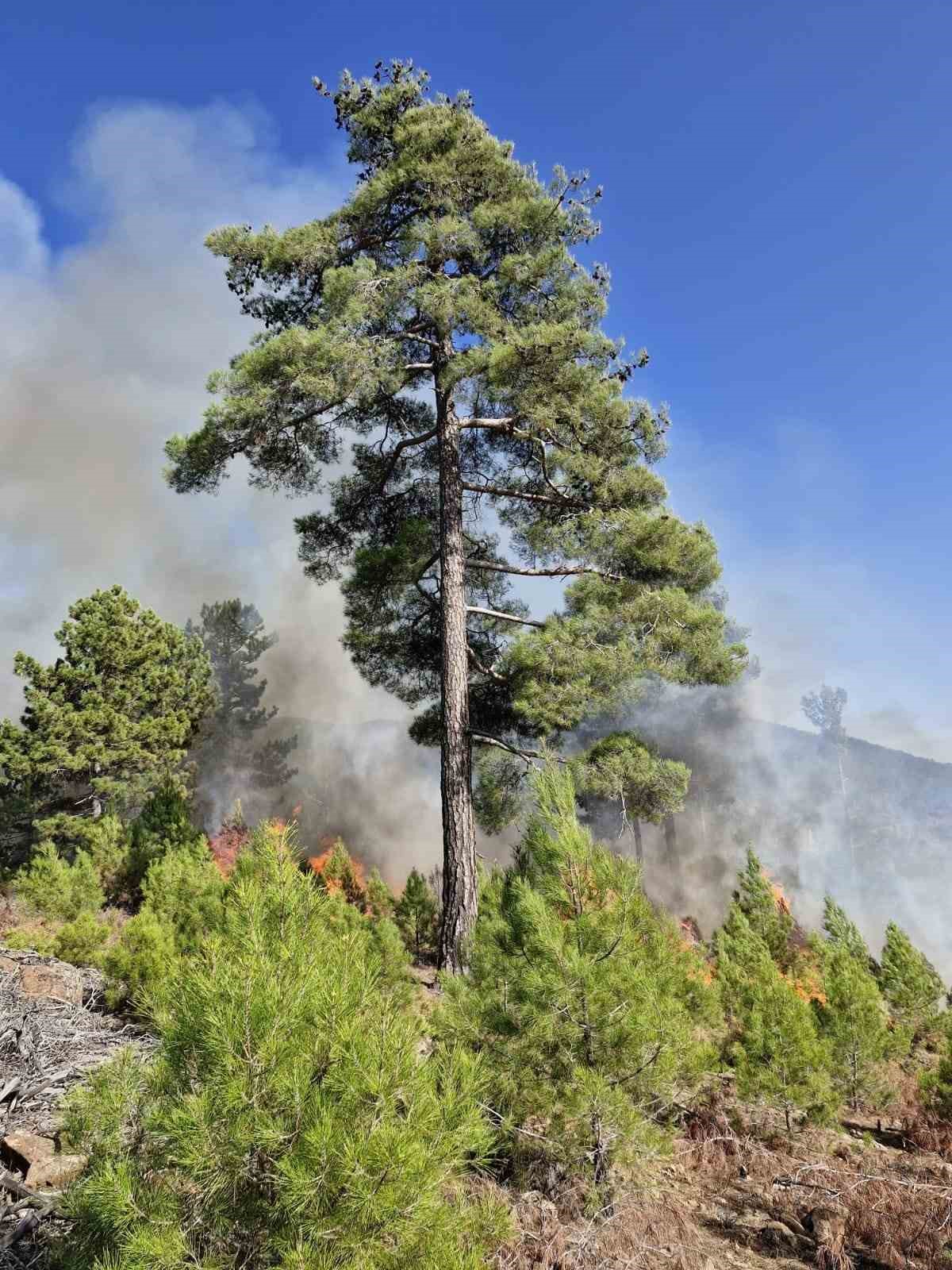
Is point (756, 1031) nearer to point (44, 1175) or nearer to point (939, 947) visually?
point (44, 1175)

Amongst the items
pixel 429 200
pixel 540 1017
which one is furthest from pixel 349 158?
pixel 540 1017

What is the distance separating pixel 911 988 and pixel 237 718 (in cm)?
2431

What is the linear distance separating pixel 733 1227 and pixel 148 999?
10.7 feet

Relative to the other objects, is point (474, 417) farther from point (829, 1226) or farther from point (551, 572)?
point (829, 1226)

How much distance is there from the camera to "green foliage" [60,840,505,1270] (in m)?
1.97

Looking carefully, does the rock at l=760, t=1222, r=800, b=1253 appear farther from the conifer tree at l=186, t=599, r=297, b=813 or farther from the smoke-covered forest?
the conifer tree at l=186, t=599, r=297, b=813

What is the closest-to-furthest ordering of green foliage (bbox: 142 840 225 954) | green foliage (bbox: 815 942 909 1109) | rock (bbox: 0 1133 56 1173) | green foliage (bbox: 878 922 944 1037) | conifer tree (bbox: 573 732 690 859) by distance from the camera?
rock (bbox: 0 1133 56 1173)
green foliage (bbox: 815 942 909 1109)
green foliage (bbox: 142 840 225 954)
green foliage (bbox: 878 922 944 1037)
conifer tree (bbox: 573 732 690 859)

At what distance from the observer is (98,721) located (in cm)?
1714

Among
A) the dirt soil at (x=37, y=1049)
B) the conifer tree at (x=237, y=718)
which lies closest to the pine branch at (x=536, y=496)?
the dirt soil at (x=37, y=1049)

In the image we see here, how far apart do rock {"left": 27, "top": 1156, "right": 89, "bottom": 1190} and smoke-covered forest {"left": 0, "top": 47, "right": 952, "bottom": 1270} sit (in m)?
0.02

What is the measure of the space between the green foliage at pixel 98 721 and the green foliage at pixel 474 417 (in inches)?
380

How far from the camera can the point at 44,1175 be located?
3.23m

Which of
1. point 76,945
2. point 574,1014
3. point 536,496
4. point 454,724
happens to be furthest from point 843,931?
point 76,945

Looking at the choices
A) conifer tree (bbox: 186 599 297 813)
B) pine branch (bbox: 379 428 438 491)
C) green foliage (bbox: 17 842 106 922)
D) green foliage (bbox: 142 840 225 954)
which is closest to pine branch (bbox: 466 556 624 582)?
pine branch (bbox: 379 428 438 491)
